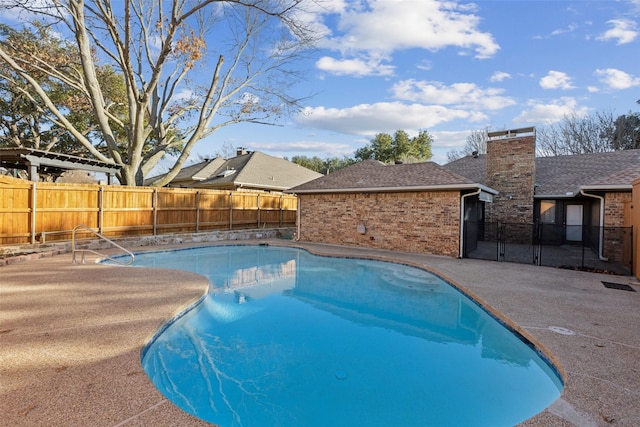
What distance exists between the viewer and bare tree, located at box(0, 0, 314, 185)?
14953 millimetres

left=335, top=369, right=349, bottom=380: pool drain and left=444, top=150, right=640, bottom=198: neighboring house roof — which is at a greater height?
left=444, top=150, right=640, bottom=198: neighboring house roof

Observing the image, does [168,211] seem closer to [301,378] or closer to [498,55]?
[301,378]

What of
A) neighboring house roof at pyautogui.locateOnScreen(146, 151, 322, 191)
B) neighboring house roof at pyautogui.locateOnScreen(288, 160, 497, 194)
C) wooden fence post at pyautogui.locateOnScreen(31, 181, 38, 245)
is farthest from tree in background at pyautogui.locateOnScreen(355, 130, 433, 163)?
wooden fence post at pyautogui.locateOnScreen(31, 181, 38, 245)

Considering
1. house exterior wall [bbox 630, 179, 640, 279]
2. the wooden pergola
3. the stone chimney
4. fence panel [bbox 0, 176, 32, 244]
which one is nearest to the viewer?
house exterior wall [bbox 630, 179, 640, 279]

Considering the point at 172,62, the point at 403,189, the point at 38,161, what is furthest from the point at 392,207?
the point at 172,62

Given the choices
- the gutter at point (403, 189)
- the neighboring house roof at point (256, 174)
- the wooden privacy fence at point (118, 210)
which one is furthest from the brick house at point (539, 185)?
the neighboring house roof at point (256, 174)

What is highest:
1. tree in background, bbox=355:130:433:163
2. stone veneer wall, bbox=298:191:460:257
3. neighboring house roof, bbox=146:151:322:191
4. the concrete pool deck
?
tree in background, bbox=355:130:433:163

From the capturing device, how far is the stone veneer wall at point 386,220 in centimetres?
1268

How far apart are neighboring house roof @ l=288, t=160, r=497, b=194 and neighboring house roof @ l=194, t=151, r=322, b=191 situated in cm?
773

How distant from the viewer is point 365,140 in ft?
126

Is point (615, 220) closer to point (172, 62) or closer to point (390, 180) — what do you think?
point (390, 180)

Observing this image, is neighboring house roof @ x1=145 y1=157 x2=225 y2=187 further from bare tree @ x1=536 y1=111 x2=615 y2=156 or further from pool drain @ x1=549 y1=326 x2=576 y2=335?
bare tree @ x1=536 y1=111 x2=615 y2=156

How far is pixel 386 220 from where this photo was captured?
1406cm

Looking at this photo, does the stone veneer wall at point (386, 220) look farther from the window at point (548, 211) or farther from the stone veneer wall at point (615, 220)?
the window at point (548, 211)
